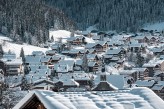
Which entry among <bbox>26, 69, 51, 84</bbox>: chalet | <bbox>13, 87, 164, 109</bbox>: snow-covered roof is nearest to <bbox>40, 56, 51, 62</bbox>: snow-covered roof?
<bbox>26, 69, 51, 84</bbox>: chalet

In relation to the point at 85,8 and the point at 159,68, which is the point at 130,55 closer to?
the point at 159,68

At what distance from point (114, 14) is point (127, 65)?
65871 mm

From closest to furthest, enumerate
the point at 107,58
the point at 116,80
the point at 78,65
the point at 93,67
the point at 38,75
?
the point at 116,80 < the point at 38,75 < the point at 93,67 < the point at 78,65 < the point at 107,58

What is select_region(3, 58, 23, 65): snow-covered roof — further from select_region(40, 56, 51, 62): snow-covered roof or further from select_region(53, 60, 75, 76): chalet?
select_region(40, 56, 51, 62): snow-covered roof

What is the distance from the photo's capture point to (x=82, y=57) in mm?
58938

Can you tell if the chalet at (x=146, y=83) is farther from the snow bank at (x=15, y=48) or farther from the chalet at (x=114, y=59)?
the snow bank at (x=15, y=48)

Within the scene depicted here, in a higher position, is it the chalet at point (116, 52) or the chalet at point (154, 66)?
the chalet at point (116, 52)

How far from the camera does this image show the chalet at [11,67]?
46.7 metres

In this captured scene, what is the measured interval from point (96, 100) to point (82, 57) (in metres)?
52.4

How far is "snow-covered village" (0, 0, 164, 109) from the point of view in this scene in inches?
263

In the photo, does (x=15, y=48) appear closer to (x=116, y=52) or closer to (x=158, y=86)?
(x=116, y=52)

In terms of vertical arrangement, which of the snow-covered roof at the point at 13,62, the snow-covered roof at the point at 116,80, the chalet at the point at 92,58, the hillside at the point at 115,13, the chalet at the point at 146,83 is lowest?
the chalet at the point at 146,83

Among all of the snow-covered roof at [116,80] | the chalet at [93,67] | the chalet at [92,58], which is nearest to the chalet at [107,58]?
the chalet at [92,58]

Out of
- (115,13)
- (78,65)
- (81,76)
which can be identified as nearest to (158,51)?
(78,65)
